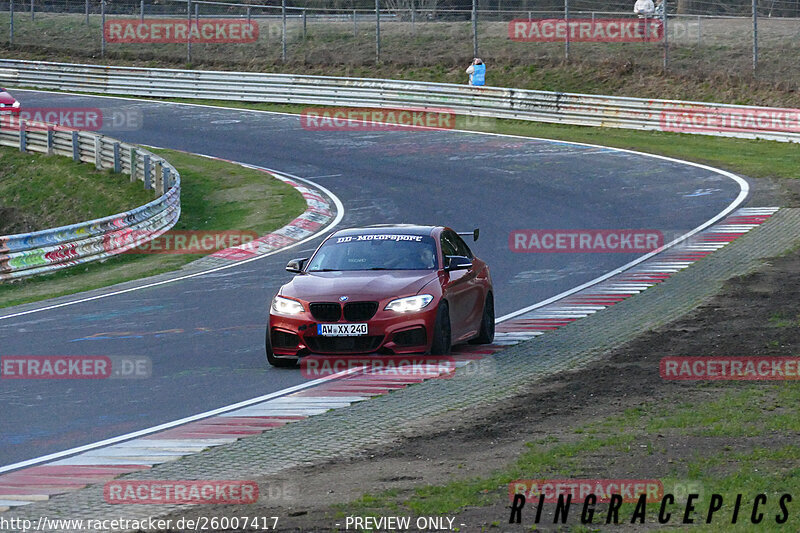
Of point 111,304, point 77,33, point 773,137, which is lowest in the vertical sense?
point 111,304

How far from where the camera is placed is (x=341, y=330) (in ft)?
40.1

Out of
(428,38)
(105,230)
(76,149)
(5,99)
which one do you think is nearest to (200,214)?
(105,230)

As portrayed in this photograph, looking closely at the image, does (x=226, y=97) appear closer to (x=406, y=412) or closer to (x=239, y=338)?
(x=239, y=338)

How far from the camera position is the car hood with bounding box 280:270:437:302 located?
12359 millimetres

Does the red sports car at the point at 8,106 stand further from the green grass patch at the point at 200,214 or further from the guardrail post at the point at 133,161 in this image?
the guardrail post at the point at 133,161

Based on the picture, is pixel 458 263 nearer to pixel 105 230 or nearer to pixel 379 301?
pixel 379 301

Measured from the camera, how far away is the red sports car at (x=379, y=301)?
12.2 m

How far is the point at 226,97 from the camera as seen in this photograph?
44.3 metres

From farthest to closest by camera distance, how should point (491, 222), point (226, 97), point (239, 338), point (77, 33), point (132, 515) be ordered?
point (77, 33) < point (226, 97) < point (491, 222) < point (239, 338) < point (132, 515)

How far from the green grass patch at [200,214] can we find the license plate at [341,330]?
8.64 metres

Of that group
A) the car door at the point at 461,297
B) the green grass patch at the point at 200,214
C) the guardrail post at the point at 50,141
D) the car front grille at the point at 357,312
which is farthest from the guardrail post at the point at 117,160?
the car front grille at the point at 357,312

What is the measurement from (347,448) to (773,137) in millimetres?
25841


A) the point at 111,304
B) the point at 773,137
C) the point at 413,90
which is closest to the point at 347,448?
the point at 111,304

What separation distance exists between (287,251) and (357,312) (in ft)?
31.3
